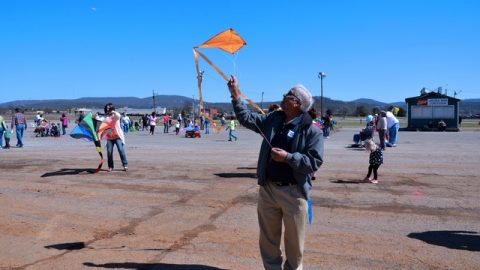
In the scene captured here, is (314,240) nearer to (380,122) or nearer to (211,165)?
(211,165)

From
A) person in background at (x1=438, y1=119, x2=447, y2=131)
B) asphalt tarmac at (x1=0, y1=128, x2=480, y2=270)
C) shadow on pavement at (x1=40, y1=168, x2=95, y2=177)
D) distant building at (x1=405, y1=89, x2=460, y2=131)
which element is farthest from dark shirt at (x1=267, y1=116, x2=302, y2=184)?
distant building at (x1=405, y1=89, x2=460, y2=131)

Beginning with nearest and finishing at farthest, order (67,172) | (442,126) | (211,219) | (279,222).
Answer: (279,222)
(211,219)
(67,172)
(442,126)

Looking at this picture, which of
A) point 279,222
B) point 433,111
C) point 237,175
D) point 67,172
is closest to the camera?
point 279,222

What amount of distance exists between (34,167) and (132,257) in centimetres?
919

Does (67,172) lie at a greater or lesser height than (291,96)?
lesser

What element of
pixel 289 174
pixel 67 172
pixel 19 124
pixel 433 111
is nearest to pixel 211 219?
pixel 289 174

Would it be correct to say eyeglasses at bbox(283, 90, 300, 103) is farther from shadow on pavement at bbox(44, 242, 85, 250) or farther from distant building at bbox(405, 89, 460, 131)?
distant building at bbox(405, 89, 460, 131)

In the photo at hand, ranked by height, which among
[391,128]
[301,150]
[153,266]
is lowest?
[153,266]

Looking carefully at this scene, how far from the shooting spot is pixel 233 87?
4.87 m

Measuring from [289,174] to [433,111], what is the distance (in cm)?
3949

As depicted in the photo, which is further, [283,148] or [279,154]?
[283,148]

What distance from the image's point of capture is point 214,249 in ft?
19.0

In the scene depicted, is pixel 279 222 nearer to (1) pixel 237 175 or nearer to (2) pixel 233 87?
(2) pixel 233 87

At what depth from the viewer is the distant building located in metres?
40.4
